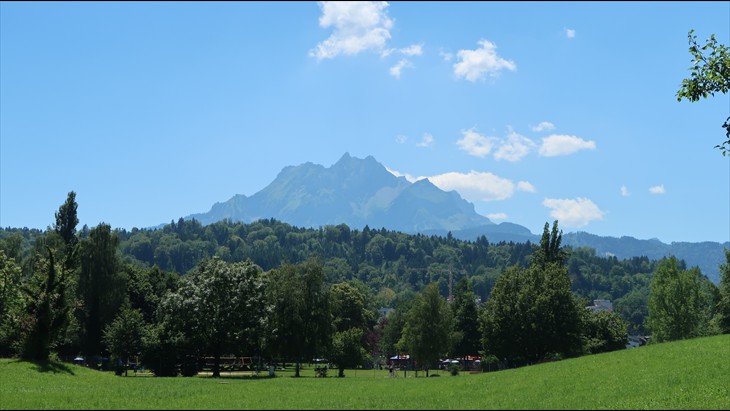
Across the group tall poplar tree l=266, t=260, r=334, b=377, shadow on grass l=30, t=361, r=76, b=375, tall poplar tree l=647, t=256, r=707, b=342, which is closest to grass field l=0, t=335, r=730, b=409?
shadow on grass l=30, t=361, r=76, b=375

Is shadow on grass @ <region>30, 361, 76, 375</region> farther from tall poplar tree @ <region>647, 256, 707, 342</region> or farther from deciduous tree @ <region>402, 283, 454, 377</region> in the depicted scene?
tall poplar tree @ <region>647, 256, 707, 342</region>

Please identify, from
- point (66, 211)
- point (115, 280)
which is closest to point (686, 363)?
point (115, 280)

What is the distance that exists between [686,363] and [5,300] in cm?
6276

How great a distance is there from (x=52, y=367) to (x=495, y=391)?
126 feet

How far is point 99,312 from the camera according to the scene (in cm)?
9169

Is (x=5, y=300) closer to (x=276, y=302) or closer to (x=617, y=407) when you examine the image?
(x=276, y=302)

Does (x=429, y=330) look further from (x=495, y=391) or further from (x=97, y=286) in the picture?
(x=97, y=286)

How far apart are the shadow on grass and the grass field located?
0.51 feet

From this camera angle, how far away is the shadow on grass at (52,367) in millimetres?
53531

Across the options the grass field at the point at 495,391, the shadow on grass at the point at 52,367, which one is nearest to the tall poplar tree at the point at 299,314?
the shadow on grass at the point at 52,367

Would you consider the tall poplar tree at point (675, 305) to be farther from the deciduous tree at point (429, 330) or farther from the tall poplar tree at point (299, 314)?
the tall poplar tree at point (299, 314)

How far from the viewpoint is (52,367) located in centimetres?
5475

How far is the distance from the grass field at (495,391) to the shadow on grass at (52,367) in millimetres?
156

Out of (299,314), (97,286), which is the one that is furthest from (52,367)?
(97,286)
